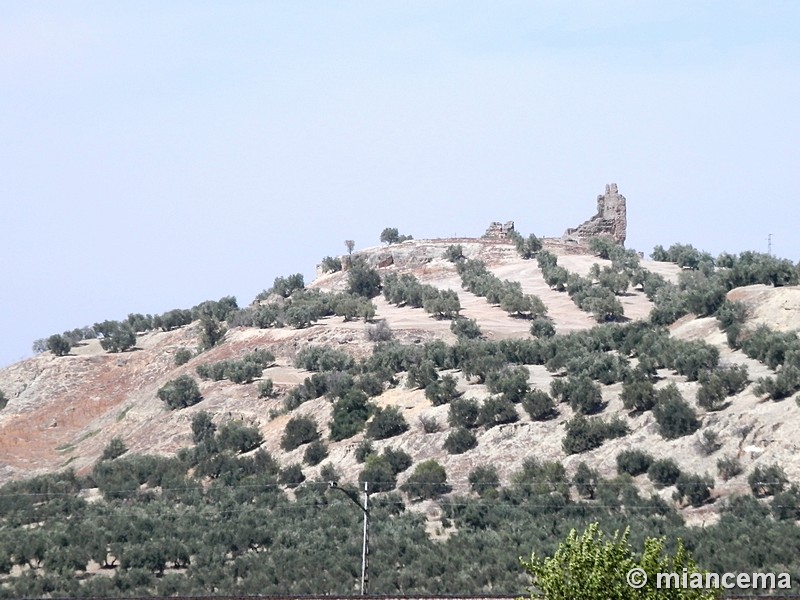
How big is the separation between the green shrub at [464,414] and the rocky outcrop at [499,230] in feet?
148

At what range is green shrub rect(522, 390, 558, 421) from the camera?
58281 mm

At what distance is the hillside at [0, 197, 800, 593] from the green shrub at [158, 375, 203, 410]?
0.64 metres

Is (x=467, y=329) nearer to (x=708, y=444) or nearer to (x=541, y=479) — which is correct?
(x=541, y=479)

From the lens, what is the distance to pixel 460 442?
57.3 metres

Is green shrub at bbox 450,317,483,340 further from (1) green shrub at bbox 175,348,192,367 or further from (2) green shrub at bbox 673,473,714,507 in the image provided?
(2) green shrub at bbox 673,473,714,507

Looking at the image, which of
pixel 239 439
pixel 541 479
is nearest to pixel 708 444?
pixel 541 479

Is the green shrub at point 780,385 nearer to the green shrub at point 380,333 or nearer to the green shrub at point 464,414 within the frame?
the green shrub at point 464,414

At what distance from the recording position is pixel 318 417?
64875mm

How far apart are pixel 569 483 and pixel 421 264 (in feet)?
152

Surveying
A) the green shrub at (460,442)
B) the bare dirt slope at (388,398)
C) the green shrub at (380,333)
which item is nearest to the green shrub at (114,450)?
the bare dirt slope at (388,398)

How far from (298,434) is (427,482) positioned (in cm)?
1042

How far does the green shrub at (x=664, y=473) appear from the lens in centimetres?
5028

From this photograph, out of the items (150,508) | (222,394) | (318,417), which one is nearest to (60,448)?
(222,394)

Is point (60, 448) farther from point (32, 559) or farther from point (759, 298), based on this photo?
point (759, 298)
